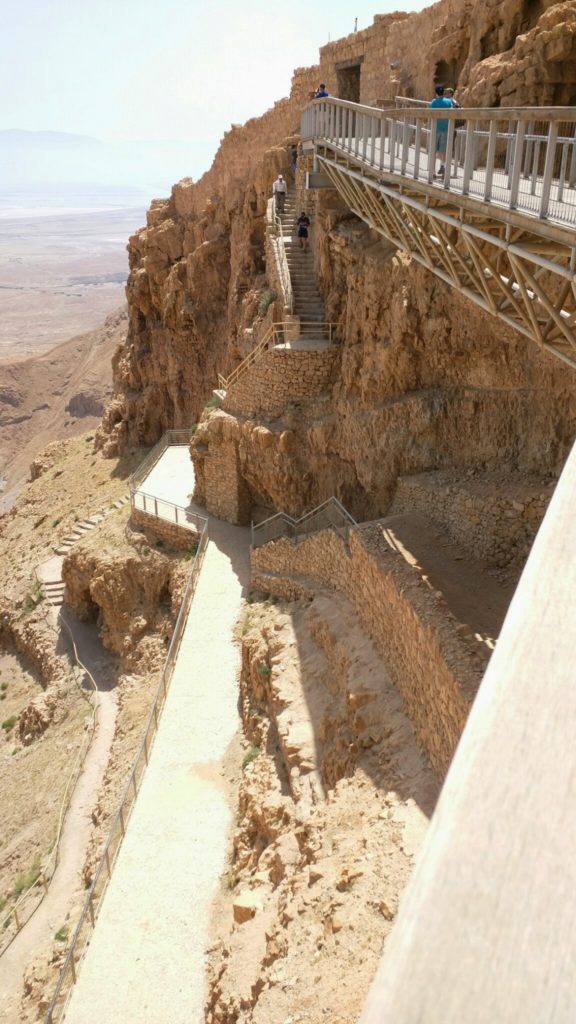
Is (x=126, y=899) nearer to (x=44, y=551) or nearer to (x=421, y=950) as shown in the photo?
(x=421, y=950)

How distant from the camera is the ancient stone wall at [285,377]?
54.7ft

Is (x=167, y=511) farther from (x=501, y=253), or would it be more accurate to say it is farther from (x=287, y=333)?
(x=501, y=253)

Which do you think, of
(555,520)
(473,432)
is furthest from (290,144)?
(555,520)

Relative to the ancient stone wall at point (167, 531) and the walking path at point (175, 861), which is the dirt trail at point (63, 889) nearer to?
the walking path at point (175, 861)

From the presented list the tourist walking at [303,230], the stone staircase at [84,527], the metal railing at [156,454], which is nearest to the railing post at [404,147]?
the tourist walking at [303,230]

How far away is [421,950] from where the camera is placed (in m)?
1.50

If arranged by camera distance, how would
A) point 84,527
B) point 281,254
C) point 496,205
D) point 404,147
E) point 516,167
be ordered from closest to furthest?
point 516,167, point 496,205, point 404,147, point 281,254, point 84,527

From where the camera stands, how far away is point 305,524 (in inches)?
643

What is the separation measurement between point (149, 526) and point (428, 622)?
11614mm

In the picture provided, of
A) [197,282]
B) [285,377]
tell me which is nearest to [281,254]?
[285,377]

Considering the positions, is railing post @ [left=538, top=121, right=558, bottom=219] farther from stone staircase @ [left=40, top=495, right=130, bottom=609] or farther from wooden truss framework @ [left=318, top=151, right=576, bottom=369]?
stone staircase @ [left=40, top=495, right=130, bottom=609]

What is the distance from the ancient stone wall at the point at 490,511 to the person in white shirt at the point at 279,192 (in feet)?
36.8

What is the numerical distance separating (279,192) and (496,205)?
14.9 metres

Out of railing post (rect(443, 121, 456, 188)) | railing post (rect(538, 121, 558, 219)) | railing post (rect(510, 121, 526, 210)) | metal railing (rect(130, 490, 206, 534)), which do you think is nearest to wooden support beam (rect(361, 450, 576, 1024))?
railing post (rect(538, 121, 558, 219))
